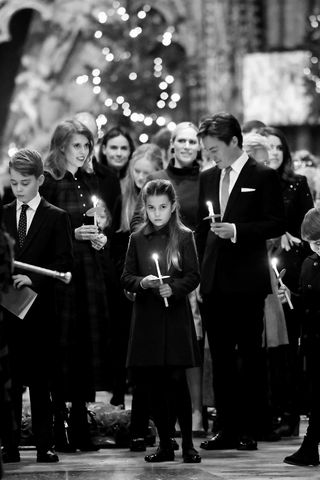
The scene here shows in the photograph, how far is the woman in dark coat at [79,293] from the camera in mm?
5637

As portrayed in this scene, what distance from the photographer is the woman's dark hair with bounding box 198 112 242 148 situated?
18.7 ft

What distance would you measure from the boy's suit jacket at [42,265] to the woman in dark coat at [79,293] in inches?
13.6

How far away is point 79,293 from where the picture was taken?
5727 mm

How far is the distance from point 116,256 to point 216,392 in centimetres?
113

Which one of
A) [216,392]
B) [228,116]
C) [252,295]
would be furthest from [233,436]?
[228,116]

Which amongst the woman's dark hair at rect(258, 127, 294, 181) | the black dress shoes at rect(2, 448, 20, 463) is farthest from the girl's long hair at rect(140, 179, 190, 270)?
the woman's dark hair at rect(258, 127, 294, 181)

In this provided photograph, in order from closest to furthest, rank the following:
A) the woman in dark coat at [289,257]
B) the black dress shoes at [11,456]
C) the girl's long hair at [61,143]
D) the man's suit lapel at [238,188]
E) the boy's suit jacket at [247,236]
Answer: the black dress shoes at [11,456]
the boy's suit jacket at [247,236]
the man's suit lapel at [238,188]
the girl's long hair at [61,143]
the woman in dark coat at [289,257]

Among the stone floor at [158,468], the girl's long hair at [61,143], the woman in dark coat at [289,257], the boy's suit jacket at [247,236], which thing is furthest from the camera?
the woman in dark coat at [289,257]

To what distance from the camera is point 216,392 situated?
571 cm

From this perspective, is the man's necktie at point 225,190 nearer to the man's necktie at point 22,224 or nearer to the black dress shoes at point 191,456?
the man's necktie at point 22,224

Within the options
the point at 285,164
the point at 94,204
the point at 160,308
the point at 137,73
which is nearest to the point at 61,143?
the point at 94,204

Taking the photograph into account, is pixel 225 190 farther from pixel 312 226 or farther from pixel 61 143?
pixel 61 143

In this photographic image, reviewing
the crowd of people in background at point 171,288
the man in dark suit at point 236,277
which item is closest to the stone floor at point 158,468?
the crowd of people in background at point 171,288

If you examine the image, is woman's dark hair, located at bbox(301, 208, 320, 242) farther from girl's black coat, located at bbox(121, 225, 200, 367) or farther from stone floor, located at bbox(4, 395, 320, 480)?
stone floor, located at bbox(4, 395, 320, 480)
